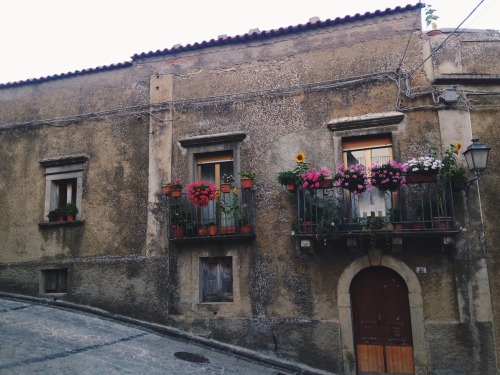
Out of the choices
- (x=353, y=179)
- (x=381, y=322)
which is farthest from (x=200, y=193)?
(x=381, y=322)

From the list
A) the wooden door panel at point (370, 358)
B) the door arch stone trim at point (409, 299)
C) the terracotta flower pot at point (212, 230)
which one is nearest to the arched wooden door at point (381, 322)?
the wooden door panel at point (370, 358)

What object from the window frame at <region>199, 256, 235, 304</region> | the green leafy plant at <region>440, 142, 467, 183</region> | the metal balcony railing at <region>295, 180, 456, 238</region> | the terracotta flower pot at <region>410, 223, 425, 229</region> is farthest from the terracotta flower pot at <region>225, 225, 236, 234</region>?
the green leafy plant at <region>440, 142, 467, 183</region>

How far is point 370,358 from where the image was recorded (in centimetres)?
852

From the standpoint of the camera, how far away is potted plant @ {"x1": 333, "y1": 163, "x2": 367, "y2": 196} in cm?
849

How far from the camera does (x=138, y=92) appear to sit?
10938 millimetres

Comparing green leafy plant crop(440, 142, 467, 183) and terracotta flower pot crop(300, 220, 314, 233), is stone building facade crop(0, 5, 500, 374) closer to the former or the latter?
terracotta flower pot crop(300, 220, 314, 233)

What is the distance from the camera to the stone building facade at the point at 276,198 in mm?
8375

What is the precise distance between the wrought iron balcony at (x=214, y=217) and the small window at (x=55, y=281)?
3.19m

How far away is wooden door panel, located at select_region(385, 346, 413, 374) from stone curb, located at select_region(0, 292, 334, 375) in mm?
1158

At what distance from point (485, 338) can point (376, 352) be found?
6.35 ft

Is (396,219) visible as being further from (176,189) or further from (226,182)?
(176,189)

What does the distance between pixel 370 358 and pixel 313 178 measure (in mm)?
3629

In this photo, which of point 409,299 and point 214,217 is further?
point 214,217

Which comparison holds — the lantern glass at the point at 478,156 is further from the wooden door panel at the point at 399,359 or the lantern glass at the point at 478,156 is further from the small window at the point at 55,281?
the small window at the point at 55,281
